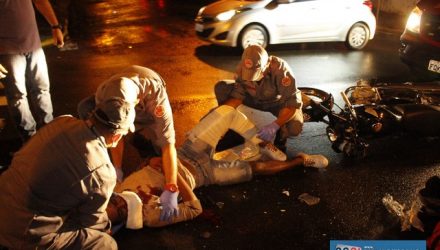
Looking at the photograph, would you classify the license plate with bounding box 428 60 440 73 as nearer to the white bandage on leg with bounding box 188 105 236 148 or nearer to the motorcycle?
the motorcycle

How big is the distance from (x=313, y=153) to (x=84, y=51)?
5.97 metres

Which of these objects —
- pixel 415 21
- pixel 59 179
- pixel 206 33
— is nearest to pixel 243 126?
→ pixel 59 179

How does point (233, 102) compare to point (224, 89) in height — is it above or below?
below

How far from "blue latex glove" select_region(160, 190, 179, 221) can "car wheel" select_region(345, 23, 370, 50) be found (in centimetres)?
686

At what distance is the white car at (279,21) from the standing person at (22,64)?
13.6ft

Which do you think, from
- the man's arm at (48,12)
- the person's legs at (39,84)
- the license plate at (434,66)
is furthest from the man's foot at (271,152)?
the license plate at (434,66)

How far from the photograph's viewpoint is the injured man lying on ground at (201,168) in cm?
313

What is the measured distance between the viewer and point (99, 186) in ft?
7.48

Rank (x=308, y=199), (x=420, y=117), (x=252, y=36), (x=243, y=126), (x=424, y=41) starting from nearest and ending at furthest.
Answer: (x=308, y=199) < (x=243, y=126) < (x=420, y=117) < (x=424, y=41) < (x=252, y=36)

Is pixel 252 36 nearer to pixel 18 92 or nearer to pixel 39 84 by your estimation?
pixel 39 84

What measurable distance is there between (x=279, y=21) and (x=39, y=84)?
5210mm

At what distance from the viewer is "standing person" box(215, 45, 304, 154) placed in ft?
13.3

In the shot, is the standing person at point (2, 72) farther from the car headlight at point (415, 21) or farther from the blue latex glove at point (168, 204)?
the car headlight at point (415, 21)

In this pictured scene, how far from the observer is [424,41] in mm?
5848
